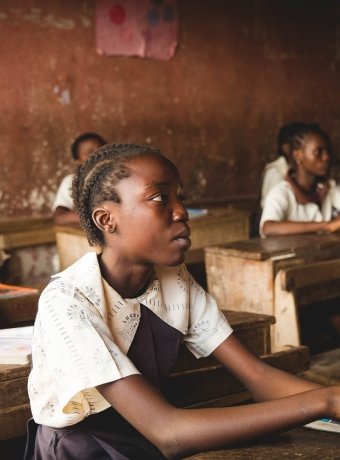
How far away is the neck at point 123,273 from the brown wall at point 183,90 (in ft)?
10.5

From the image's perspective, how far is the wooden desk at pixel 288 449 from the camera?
1.14m

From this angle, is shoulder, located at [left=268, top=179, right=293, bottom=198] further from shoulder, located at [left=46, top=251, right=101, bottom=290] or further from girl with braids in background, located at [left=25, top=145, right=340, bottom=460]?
shoulder, located at [left=46, top=251, right=101, bottom=290]

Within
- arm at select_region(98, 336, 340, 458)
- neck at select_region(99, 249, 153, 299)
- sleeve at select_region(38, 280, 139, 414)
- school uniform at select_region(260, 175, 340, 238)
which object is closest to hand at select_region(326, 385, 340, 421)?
arm at select_region(98, 336, 340, 458)

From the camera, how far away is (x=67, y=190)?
410 cm

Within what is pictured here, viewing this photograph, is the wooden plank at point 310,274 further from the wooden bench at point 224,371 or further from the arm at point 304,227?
the wooden bench at point 224,371

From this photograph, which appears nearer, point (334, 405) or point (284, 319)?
point (334, 405)

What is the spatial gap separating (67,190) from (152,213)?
2.85 meters

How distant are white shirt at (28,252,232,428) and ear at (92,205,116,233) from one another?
0.06m

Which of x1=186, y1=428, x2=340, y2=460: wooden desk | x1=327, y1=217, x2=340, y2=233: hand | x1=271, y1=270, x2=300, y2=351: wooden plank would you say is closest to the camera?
x1=186, y1=428, x2=340, y2=460: wooden desk

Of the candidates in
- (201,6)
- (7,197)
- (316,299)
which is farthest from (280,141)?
(316,299)

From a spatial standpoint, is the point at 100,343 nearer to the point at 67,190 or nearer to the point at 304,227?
the point at 304,227

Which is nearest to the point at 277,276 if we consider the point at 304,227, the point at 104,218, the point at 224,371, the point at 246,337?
the point at 304,227

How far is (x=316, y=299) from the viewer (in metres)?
2.73

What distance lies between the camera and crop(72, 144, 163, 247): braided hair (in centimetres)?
135
